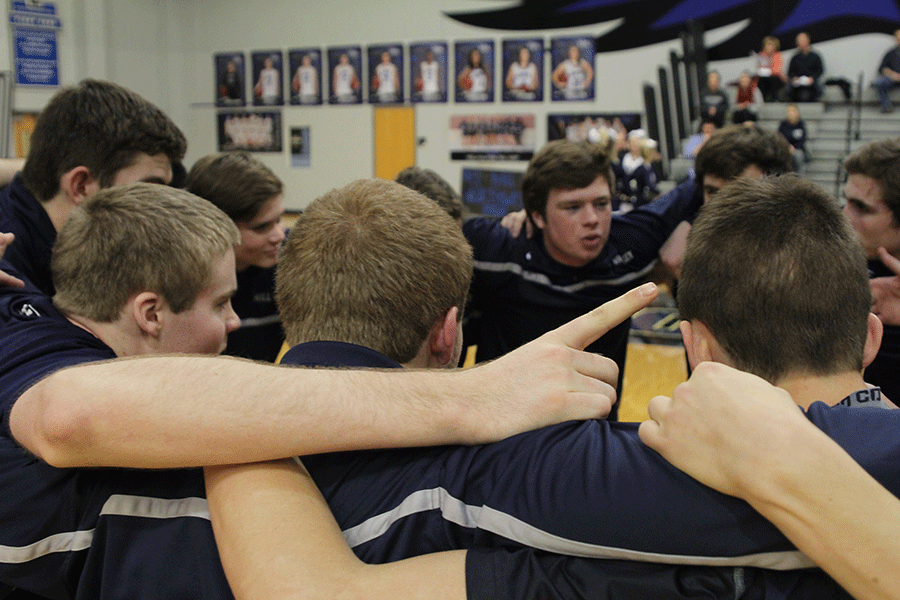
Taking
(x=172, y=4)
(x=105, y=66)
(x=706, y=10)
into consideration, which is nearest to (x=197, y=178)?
(x=706, y=10)

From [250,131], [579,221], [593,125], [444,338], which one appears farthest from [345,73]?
[444,338]

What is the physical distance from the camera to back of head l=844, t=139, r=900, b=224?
2.92 m

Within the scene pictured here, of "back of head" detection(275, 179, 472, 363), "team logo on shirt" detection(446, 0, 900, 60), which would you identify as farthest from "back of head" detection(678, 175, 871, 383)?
"team logo on shirt" detection(446, 0, 900, 60)

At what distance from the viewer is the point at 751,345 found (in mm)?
1438

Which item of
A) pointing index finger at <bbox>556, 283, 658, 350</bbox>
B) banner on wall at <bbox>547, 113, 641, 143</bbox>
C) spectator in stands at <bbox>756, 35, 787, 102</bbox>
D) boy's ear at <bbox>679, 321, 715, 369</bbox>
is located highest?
spectator in stands at <bbox>756, 35, 787, 102</bbox>

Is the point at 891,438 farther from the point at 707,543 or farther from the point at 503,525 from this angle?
the point at 503,525

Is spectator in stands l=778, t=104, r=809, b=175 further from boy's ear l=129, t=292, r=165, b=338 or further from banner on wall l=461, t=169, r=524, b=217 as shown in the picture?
boy's ear l=129, t=292, r=165, b=338

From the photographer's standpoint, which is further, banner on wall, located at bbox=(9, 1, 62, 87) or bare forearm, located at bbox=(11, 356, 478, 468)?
banner on wall, located at bbox=(9, 1, 62, 87)

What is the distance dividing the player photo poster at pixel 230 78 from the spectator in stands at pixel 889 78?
16.6 metres

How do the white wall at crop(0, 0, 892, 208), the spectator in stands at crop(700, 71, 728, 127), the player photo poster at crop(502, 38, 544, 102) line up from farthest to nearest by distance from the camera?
the player photo poster at crop(502, 38, 544, 102) → the white wall at crop(0, 0, 892, 208) → the spectator in stands at crop(700, 71, 728, 127)

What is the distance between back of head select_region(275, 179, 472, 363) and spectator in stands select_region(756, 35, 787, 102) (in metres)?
16.0

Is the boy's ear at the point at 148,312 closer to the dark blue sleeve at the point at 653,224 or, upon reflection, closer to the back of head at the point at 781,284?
the back of head at the point at 781,284

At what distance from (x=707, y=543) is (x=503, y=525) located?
327mm

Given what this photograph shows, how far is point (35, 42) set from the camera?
16922mm
